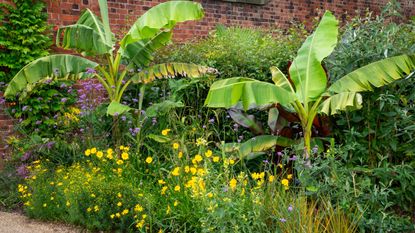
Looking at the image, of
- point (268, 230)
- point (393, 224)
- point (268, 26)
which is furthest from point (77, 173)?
point (268, 26)

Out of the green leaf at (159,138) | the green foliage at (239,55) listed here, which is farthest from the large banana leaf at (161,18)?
the green leaf at (159,138)

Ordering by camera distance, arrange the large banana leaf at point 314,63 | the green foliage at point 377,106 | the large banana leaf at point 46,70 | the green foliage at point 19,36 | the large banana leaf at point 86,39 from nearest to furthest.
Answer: the green foliage at point 377,106 < the large banana leaf at point 314,63 < the large banana leaf at point 46,70 < the large banana leaf at point 86,39 < the green foliage at point 19,36

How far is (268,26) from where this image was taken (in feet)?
42.4

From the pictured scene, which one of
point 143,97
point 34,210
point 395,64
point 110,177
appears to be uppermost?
point 395,64

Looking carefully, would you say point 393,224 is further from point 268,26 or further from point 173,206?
point 268,26

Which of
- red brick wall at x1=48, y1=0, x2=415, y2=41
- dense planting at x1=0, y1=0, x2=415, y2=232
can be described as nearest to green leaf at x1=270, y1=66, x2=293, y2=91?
dense planting at x1=0, y1=0, x2=415, y2=232

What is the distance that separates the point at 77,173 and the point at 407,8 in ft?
45.7

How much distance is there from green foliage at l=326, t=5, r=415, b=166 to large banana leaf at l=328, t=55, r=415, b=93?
19cm

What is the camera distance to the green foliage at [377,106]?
5625 mm

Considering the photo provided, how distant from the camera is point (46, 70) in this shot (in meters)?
7.29

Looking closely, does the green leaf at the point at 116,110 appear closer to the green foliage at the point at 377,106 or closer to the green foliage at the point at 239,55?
the green foliage at the point at 239,55

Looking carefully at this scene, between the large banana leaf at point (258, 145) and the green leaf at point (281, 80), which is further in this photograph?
the green leaf at point (281, 80)

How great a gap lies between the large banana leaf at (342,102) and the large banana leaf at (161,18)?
2358mm

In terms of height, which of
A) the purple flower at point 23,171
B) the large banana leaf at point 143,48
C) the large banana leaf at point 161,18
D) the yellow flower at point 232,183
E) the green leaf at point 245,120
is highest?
the large banana leaf at point 161,18
